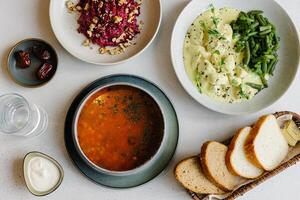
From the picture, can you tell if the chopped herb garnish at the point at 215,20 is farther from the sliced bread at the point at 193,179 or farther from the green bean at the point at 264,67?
the sliced bread at the point at 193,179

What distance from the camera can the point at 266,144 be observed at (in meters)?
2.50

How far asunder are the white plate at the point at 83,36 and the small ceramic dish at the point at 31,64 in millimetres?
103

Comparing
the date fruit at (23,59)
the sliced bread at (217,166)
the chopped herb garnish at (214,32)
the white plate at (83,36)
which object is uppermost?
the chopped herb garnish at (214,32)

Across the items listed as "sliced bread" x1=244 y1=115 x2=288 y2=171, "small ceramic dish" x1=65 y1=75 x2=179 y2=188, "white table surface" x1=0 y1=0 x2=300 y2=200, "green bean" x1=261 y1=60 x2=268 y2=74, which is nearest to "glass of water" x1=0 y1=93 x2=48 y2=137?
"white table surface" x1=0 y1=0 x2=300 y2=200

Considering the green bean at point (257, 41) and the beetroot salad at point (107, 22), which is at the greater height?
the green bean at point (257, 41)

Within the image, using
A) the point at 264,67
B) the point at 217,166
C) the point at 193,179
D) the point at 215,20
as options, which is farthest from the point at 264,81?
the point at 193,179

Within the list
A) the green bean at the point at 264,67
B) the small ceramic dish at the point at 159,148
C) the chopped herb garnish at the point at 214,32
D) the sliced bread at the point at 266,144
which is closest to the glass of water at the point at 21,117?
the small ceramic dish at the point at 159,148

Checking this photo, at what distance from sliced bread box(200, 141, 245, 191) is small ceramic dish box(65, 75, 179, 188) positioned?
190mm

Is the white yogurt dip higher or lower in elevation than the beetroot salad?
lower

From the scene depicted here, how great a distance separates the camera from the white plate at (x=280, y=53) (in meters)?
2.55

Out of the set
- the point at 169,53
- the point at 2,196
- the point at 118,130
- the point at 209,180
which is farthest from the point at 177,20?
the point at 2,196

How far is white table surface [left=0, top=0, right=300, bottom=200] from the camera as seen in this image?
2.56m

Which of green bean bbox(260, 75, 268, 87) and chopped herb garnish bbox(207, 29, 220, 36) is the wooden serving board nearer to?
green bean bbox(260, 75, 268, 87)

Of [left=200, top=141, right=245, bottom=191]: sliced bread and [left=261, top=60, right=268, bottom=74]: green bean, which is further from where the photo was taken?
[left=261, top=60, right=268, bottom=74]: green bean
